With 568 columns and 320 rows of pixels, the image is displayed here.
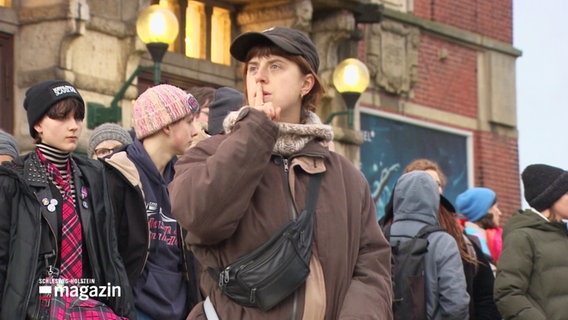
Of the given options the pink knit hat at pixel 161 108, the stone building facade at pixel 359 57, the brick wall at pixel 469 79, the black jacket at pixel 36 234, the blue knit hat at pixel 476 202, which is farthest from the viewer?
the brick wall at pixel 469 79

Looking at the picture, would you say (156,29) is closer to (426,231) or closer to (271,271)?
(426,231)

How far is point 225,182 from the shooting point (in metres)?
4.15

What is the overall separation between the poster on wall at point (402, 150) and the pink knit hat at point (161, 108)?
33.0ft

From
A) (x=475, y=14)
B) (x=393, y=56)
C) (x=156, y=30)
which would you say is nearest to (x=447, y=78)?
(x=475, y=14)

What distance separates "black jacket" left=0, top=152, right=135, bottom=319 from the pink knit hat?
63cm

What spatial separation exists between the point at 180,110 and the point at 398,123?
11.2 m

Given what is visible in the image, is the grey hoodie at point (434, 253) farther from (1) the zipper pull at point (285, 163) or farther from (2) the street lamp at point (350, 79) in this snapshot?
(2) the street lamp at point (350, 79)

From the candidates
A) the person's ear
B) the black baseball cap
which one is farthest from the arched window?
the black baseball cap

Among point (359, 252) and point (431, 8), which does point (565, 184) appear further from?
point (431, 8)

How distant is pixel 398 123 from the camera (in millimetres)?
17422

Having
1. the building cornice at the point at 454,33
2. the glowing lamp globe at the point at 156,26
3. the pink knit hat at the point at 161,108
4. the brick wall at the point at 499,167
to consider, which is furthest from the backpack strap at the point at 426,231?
the brick wall at the point at 499,167

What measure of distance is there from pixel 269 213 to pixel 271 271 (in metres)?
0.20

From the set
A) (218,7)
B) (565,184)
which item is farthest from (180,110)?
(218,7)

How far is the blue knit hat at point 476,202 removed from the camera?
10.9 m
